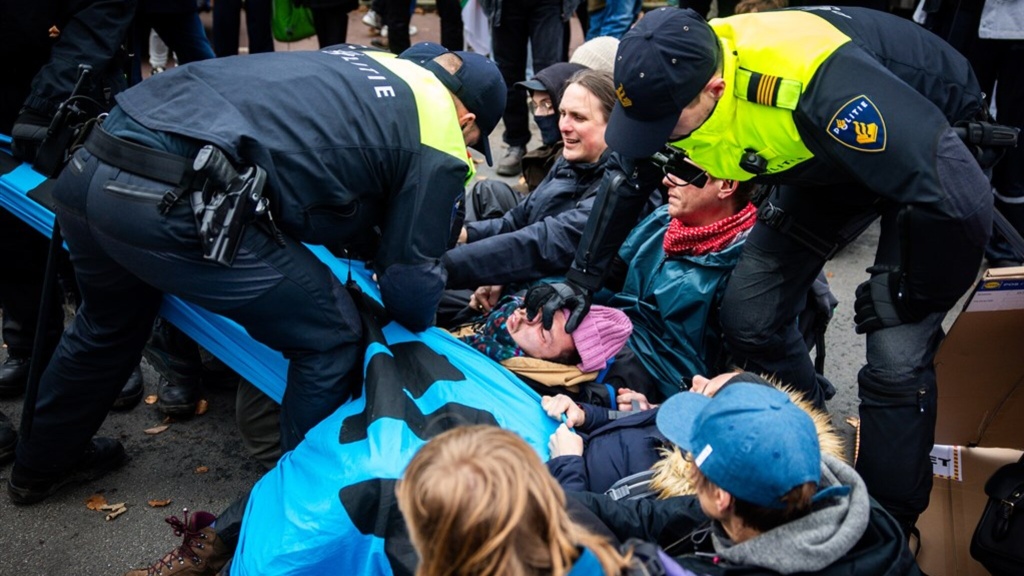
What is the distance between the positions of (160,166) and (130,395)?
1.60 meters

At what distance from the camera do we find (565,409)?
8.74 feet

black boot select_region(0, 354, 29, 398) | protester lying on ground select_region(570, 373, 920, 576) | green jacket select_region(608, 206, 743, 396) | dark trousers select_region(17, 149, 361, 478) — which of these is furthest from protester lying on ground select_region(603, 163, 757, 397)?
black boot select_region(0, 354, 29, 398)

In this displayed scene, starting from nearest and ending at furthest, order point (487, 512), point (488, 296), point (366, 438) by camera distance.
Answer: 1. point (487, 512)
2. point (366, 438)
3. point (488, 296)

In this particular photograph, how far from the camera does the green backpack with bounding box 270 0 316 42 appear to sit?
6.15m

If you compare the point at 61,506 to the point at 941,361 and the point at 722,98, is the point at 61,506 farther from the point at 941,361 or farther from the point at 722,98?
the point at 941,361

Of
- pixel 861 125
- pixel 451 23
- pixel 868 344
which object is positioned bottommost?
pixel 451 23

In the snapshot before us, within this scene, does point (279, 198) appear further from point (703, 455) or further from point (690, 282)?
point (690, 282)

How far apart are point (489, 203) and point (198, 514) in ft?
6.43

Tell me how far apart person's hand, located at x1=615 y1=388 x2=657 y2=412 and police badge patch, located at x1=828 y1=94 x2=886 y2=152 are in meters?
1.04

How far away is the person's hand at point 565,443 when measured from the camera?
248 cm

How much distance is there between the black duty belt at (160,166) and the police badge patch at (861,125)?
163cm

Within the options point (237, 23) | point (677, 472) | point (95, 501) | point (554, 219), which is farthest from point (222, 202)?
point (237, 23)

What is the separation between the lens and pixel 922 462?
101 inches

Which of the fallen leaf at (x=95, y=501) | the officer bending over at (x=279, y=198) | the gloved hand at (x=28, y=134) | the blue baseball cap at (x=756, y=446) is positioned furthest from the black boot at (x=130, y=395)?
the blue baseball cap at (x=756, y=446)
